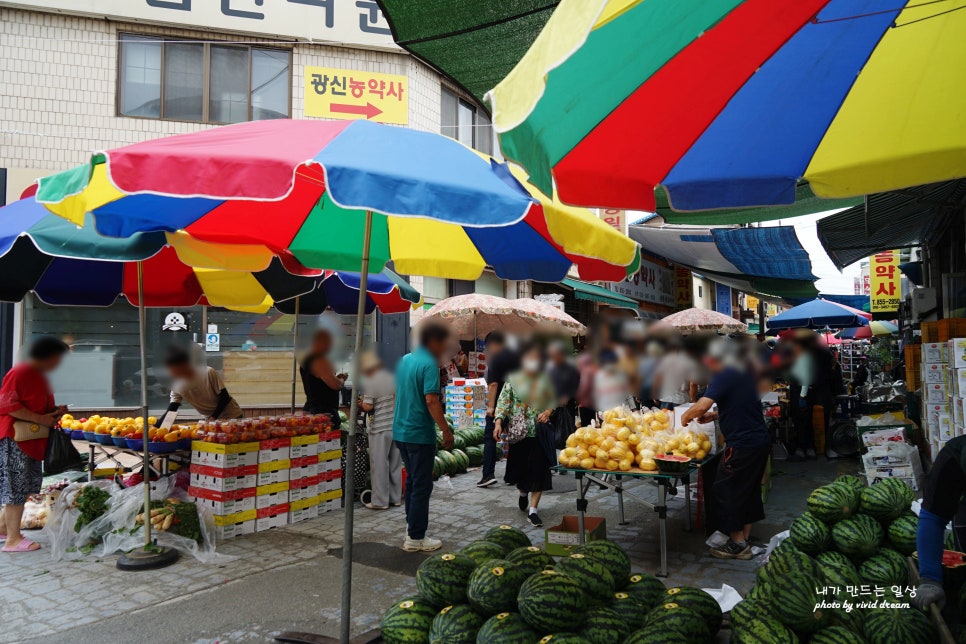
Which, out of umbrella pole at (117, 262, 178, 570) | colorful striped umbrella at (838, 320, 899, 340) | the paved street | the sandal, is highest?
colorful striped umbrella at (838, 320, 899, 340)

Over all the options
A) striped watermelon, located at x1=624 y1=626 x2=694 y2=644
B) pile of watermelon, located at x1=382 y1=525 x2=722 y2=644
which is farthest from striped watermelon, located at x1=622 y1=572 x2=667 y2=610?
striped watermelon, located at x1=624 y1=626 x2=694 y2=644

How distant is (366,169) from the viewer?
3031 mm

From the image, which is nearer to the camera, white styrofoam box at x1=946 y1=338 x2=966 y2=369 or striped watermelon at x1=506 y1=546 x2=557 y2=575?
striped watermelon at x1=506 y1=546 x2=557 y2=575

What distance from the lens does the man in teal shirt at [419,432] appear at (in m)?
5.80

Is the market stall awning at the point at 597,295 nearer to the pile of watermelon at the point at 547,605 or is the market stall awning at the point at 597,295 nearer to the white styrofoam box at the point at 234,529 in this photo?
the white styrofoam box at the point at 234,529

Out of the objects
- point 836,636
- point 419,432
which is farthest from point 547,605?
point 419,432

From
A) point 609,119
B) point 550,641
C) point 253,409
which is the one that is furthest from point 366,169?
point 253,409

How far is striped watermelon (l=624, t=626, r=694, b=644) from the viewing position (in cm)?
255

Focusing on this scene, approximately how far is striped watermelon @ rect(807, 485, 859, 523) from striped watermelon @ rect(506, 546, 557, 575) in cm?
170

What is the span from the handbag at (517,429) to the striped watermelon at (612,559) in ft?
12.1

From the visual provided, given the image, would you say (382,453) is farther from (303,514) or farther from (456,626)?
(456,626)

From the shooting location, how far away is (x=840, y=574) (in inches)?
128

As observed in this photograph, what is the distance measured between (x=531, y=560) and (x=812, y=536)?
5.63 feet

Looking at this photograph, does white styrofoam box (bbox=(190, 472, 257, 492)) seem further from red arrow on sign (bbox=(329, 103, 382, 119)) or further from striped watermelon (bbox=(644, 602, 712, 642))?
red arrow on sign (bbox=(329, 103, 382, 119))
